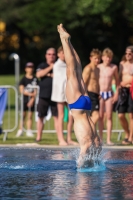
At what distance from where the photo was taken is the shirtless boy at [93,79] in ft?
47.4

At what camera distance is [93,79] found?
14.5 metres

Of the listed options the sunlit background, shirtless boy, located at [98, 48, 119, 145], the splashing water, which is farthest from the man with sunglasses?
the sunlit background

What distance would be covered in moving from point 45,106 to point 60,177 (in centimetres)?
602

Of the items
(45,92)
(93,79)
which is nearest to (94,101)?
(93,79)

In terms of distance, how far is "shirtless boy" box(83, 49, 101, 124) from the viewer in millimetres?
14461

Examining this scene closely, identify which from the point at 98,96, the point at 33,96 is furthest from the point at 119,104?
the point at 33,96

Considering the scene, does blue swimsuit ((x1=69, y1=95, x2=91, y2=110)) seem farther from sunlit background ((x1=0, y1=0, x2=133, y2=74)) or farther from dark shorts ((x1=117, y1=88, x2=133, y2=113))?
sunlit background ((x1=0, y1=0, x2=133, y2=74))

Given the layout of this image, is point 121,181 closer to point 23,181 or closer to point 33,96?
point 23,181

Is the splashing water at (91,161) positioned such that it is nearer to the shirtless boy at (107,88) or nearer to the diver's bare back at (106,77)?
the shirtless boy at (107,88)

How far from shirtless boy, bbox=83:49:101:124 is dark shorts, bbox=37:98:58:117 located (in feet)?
3.07

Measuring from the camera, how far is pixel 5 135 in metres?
15.9

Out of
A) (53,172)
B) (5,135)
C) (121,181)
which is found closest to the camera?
(121,181)

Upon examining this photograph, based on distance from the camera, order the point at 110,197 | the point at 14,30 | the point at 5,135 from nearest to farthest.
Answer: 1. the point at 110,197
2. the point at 5,135
3. the point at 14,30

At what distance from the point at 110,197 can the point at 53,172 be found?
216cm
